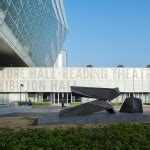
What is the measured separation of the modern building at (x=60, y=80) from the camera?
79.5m

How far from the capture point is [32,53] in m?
80.6

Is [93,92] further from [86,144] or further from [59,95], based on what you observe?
[59,95]

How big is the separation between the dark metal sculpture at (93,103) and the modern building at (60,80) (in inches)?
2138

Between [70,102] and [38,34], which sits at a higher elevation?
[38,34]

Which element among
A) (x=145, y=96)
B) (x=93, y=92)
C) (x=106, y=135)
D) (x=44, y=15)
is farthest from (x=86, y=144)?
(x=145, y=96)

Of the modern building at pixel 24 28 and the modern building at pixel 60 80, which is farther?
the modern building at pixel 60 80

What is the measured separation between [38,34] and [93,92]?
2167 inches

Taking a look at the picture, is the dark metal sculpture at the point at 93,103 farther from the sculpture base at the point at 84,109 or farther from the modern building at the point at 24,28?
the modern building at the point at 24,28

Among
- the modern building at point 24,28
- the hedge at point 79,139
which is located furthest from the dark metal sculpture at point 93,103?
the modern building at point 24,28

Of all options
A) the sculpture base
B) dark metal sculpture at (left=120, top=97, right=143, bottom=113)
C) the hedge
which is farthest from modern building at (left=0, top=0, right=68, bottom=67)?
the hedge

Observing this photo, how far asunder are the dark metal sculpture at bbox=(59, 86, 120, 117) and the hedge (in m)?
8.20

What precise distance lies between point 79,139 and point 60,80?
66296 mm

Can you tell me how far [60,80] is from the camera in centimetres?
7981

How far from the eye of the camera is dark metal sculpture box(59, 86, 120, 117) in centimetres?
2389
